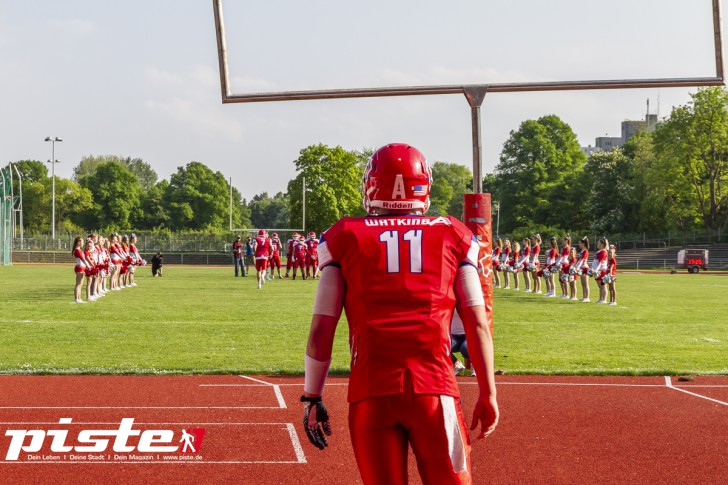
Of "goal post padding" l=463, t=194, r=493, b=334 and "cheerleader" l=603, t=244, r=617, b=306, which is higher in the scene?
"goal post padding" l=463, t=194, r=493, b=334

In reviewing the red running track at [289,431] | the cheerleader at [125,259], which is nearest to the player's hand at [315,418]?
the red running track at [289,431]

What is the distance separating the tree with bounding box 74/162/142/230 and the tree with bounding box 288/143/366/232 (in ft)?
130

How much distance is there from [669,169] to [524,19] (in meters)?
65.7

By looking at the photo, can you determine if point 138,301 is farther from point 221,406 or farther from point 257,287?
point 221,406

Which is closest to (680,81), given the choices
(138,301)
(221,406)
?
(221,406)

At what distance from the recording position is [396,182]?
12.6ft

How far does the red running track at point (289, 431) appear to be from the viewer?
6.28m

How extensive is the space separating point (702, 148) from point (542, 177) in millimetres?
19979

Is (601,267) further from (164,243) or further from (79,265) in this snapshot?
(164,243)

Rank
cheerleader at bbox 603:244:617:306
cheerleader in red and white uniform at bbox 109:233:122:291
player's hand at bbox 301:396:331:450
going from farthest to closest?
cheerleader in red and white uniform at bbox 109:233:122:291 < cheerleader at bbox 603:244:617:306 < player's hand at bbox 301:396:331:450

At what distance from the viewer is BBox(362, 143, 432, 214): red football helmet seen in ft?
12.6

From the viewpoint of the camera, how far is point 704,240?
66.4 metres

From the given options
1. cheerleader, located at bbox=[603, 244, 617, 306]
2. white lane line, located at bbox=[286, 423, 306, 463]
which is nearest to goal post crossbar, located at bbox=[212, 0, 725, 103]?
white lane line, located at bbox=[286, 423, 306, 463]

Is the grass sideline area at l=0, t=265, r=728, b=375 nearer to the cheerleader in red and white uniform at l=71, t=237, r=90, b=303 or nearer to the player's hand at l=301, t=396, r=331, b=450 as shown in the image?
the cheerleader in red and white uniform at l=71, t=237, r=90, b=303
